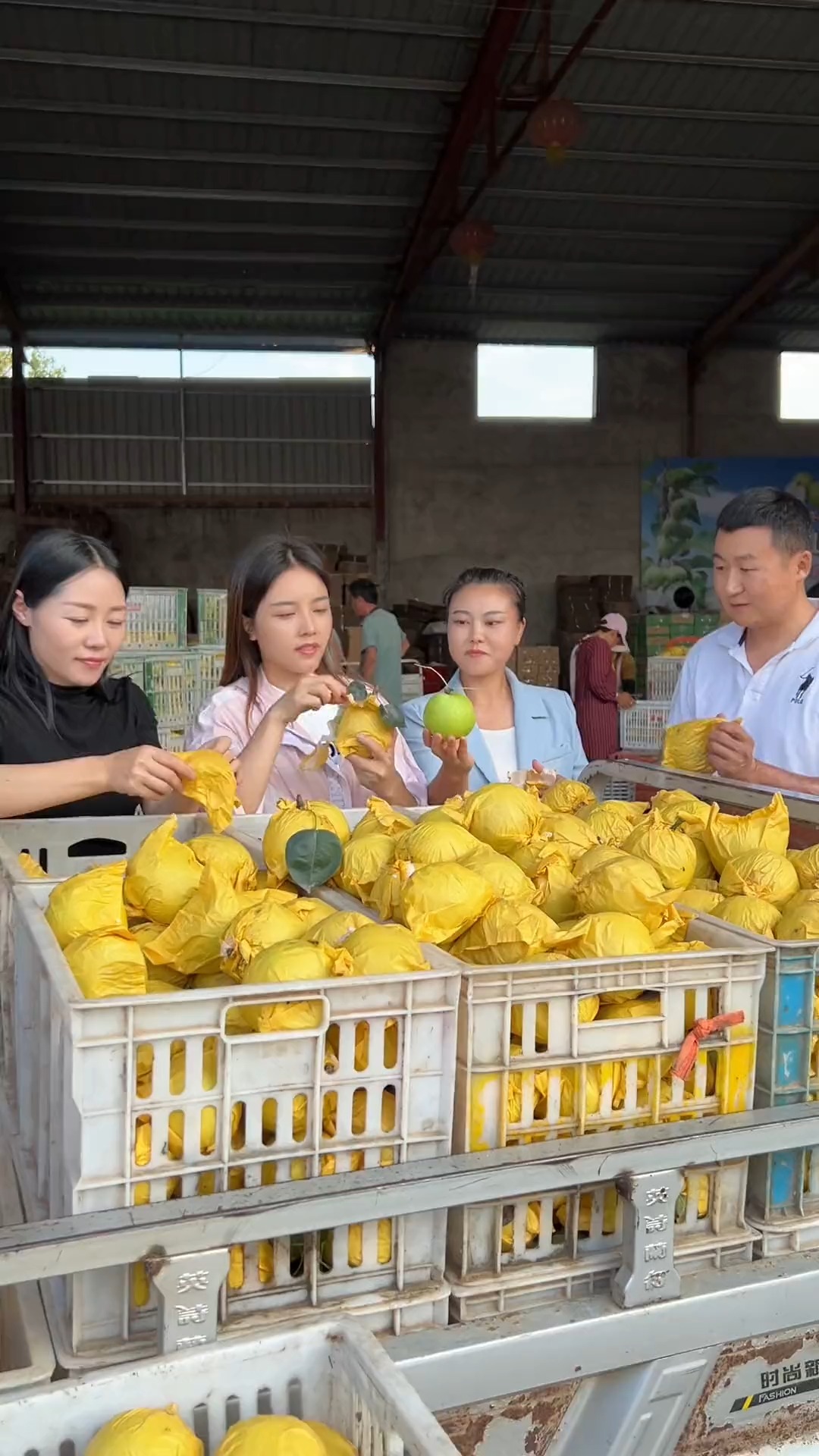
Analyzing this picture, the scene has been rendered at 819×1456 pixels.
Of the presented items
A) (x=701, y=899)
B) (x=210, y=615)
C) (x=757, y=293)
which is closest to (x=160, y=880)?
(x=701, y=899)

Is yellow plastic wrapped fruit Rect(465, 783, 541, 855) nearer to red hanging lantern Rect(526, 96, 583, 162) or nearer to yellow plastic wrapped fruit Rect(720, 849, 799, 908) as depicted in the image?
yellow plastic wrapped fruit Rect(720, 849, 799, 908)

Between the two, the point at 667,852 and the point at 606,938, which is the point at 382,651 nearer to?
the point at 667,852

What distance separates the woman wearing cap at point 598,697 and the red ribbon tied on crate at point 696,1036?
23.2 feet

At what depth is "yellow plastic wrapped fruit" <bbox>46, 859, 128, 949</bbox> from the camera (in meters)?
1.32

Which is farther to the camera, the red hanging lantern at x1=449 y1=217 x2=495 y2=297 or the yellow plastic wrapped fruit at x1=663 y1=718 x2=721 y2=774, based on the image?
the red hanging lantern at x1=449 y1=217 x2=495 y2=297

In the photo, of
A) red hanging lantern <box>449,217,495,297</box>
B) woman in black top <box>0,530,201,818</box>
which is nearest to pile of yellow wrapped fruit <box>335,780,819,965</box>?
woman in black top <box>0,530,201,818</box>

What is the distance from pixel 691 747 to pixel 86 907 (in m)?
1.54

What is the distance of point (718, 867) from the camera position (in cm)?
180

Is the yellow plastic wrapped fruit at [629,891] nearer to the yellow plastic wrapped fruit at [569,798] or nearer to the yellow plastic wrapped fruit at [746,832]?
the yellow plastic wrapped fruit at [746,832]

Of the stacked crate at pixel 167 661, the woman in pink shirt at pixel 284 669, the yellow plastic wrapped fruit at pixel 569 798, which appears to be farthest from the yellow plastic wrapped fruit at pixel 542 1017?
the stacked crate at pixel 167 661

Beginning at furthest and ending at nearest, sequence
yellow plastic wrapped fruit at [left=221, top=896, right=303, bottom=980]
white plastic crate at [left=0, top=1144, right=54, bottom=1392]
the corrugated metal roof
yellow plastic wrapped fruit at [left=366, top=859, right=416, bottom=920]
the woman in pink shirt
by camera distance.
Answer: the corrugated metal roof, the woman in pink shirt, yellow plastic wrapped fruit at [left=366, top=859, right=416, bottom=920], yellow plastic wrapped fruit at [left=221, top=896, right=303, bottom=980], white plastic crate at [left=0, top=1144, right=54, bottom=1392]

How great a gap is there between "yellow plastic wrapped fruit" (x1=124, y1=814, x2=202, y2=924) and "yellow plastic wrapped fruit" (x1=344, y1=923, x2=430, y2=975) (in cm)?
31

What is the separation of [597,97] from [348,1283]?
9.87m

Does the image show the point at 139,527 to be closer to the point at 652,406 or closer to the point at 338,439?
the point at 338,439
